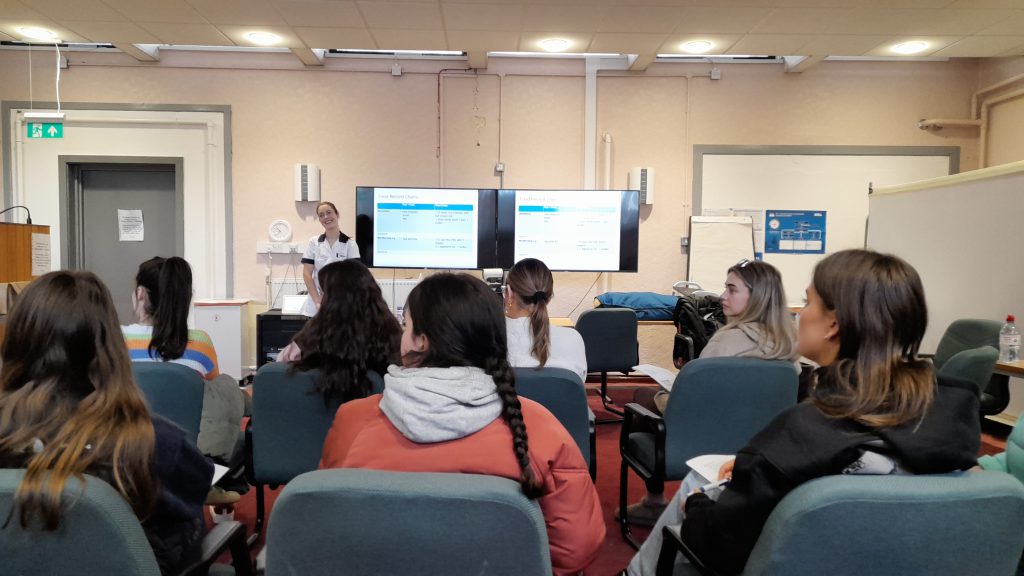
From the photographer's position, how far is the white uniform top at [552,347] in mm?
2357

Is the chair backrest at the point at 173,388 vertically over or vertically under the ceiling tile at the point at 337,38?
under

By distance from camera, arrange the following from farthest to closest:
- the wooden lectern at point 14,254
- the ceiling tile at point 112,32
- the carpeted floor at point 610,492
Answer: the ceiling tile at point 112,32
the wooden lectern at point 14,254
the carpeted floor at point 610,492

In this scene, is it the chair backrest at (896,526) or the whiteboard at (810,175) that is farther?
the whiteboard at (810,175)

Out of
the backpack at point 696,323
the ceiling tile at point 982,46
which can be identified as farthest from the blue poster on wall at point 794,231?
the backpack at point 696,323

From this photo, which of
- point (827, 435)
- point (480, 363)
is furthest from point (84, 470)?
point (827, 435)

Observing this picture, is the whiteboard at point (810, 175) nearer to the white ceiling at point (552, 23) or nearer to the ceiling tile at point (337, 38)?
the white ceiling at point (552, 23)

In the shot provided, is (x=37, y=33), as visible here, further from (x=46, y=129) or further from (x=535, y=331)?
(x=535, y=331)

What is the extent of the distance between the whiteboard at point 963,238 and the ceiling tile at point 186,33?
5397 mm

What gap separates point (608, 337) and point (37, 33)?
487 cm

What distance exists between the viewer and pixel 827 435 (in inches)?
35.7

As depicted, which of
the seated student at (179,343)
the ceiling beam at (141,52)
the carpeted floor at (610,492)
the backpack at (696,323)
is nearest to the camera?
the seated student at (179,343)

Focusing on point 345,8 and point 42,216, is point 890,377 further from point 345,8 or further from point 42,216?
point 42,216

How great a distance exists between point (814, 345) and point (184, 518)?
1222mm

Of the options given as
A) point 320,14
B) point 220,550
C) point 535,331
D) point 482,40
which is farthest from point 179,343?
point 482,40
